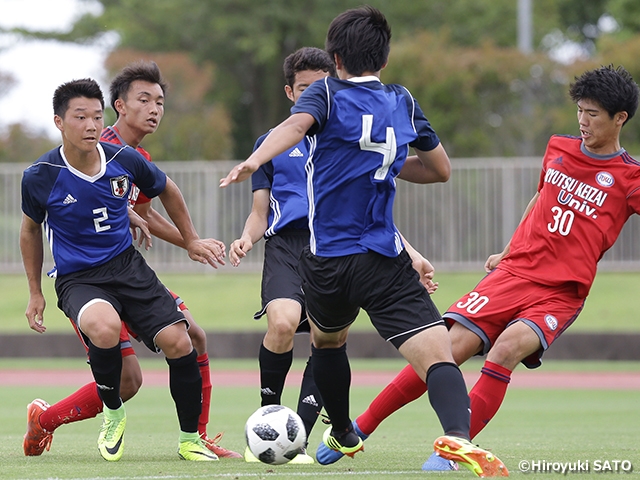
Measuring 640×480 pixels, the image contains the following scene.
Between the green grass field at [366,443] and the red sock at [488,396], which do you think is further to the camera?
the red sock at [488,396]

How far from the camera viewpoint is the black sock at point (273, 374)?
20.2 ft

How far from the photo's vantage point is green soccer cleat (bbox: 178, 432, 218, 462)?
5.82 metres

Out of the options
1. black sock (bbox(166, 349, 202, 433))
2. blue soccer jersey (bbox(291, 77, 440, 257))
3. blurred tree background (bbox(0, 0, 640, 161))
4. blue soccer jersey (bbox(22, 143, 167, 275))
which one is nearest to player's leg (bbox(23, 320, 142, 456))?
black sock (bbox(166, 349, 202, 433))

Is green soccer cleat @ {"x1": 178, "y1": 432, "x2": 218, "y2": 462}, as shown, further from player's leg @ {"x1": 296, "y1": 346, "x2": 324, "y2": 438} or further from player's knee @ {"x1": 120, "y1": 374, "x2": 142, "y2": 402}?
player's leg @ {"x1": 296, "y1": 346, "x2": 324, "y2": 438}

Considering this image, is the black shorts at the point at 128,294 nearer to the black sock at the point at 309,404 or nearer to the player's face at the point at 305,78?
the black sock at the point at 309,404

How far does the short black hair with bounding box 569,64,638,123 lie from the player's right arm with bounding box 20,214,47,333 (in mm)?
3254

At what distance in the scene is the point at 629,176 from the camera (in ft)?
19.1

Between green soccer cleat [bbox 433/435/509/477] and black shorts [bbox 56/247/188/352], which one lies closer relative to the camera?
green soccer cleat [bbox 433/435/509/477]

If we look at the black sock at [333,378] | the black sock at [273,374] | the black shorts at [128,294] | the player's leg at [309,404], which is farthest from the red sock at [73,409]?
the black sock at [333,378]

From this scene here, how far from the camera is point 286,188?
21.8 ft

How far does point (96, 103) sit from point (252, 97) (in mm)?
27470

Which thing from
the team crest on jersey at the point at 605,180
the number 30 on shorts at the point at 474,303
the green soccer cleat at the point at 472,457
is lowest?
the green soccer cleat at the point at 472,457

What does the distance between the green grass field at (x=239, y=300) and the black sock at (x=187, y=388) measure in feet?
38.1

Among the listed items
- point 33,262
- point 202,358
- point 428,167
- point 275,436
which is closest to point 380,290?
point 428,167
